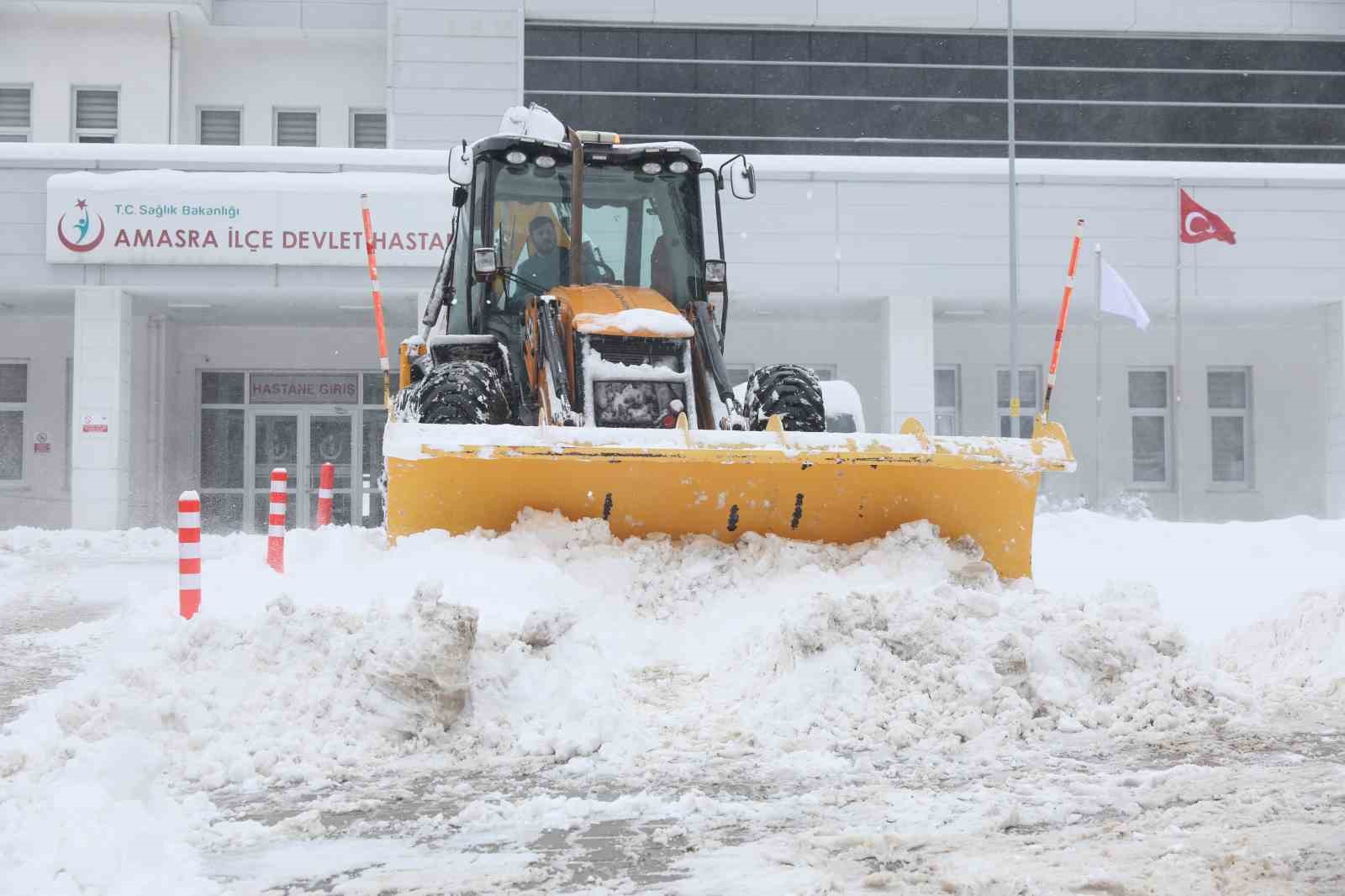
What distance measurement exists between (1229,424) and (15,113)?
1940 centimetres

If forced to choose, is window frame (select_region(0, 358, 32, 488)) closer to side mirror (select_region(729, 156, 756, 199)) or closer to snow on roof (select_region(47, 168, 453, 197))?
snow on roof (select_region(47, 168, 453, 197))

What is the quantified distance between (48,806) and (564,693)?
1823 mm

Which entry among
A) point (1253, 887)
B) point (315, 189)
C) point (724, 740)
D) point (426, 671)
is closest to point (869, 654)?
point (724, 740)

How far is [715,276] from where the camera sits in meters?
8.15

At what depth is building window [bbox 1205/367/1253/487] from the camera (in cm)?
2059

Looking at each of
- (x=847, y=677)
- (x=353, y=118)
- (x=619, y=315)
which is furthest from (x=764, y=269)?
(x=847, y=677)

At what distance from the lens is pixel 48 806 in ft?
10.9

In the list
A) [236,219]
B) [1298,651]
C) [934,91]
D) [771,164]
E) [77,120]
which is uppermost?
[934,91]

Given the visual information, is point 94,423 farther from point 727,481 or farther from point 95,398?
point 727,481

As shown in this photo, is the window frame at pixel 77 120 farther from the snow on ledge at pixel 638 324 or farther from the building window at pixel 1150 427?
the snow on ledge at pixel 638 324

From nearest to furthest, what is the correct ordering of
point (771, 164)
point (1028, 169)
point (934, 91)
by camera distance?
point (771, 164), point (1028, 169), point (934, 91)

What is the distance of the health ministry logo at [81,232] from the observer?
16.1 meters

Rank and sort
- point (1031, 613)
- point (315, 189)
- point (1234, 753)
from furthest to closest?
point (315, 189) → point (1031, 613) → point (1234, 753)

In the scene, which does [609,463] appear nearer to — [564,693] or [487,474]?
[487,474]
